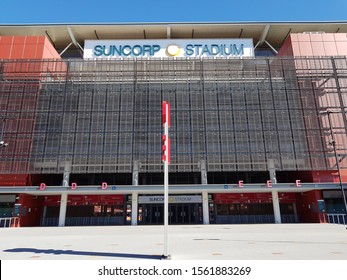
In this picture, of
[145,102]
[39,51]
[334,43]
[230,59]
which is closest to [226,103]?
[230,59]

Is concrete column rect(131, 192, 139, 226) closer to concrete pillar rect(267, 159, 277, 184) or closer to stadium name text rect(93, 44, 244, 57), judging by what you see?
concrete pillar rect(267, 159, 277, 184)

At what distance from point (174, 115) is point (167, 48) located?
16.1 metres

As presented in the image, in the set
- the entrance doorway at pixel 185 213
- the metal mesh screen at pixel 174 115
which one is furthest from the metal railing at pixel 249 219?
the metal mesh screen at pixel 174 115

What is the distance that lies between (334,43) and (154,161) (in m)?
35.7

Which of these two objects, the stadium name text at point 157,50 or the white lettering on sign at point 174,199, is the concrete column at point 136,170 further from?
the stadium name text at point 157,50

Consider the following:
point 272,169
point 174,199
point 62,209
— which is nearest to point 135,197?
point 174,199

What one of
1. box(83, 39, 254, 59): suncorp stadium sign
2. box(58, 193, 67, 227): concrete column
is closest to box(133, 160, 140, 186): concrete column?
box(58, 193, 67, 227): concrete column

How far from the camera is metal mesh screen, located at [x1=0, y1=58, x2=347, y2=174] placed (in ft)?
119

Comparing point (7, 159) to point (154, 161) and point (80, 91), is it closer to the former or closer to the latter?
point (80, 91)

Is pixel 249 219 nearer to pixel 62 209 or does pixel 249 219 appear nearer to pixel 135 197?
pixel 135 197

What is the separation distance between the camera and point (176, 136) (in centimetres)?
3747

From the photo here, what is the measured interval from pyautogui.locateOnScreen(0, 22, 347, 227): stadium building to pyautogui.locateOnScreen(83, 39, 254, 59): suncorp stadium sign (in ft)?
18.5

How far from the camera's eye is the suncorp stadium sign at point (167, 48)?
47469 millimetres

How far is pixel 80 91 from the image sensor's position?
3919 centimetres
